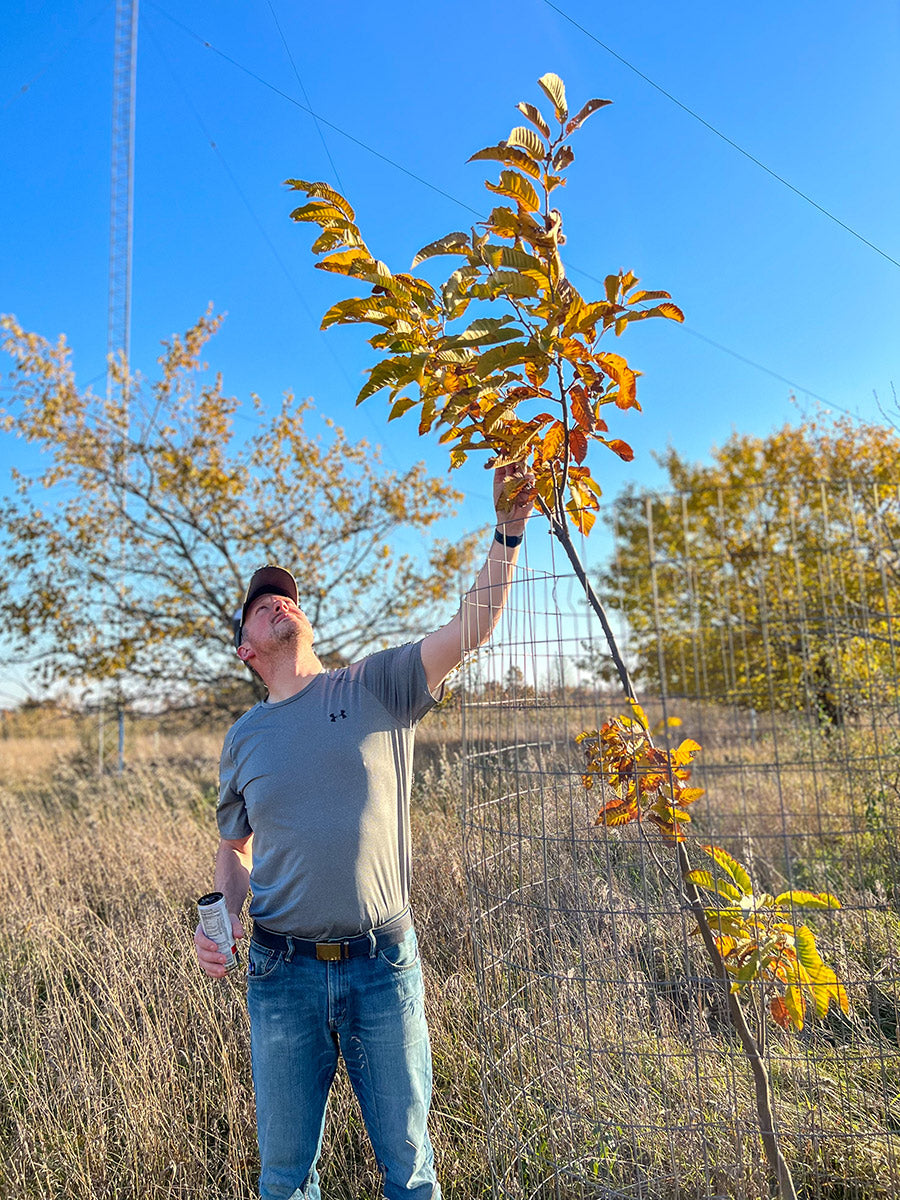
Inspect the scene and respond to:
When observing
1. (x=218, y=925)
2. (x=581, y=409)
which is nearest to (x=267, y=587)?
(x=218, y=925)

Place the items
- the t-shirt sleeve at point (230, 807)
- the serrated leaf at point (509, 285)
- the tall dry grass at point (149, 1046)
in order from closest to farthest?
the serrated leaf at point (509, 285)
the t-shirt sleeve at point (230, 807)
the tall dry grass at point (149, 1046)

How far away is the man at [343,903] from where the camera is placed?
1.96m

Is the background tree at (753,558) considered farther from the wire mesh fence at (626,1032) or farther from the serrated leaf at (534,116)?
the serrated leaf at (534,116)

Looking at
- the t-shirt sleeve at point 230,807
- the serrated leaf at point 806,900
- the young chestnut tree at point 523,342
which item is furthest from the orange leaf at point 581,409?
the t-shirt sleeve at point 230,807

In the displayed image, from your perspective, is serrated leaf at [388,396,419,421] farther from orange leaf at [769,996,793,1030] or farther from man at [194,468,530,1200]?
orange leaf at [769,996,793,1030]

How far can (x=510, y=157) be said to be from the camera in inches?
68.8

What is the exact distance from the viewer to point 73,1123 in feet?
9.33

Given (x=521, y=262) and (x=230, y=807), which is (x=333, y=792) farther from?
(x=521, y=262)

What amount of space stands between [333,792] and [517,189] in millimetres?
1413

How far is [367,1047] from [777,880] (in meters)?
3.36

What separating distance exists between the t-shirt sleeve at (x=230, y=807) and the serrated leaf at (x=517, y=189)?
1516 mm

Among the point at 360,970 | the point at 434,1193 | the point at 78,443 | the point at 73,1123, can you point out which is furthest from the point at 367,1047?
the point at 78,443

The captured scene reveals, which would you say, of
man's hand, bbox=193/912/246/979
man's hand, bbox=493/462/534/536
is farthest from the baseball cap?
man's hand, bbox=193/912/246/979

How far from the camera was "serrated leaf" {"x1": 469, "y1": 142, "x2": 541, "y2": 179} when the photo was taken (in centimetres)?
174
